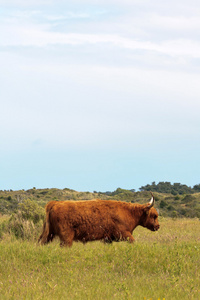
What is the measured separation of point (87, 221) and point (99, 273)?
2.84 meters

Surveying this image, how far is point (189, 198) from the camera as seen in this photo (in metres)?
48.3

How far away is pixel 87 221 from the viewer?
10.6 meters

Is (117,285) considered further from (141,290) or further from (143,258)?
(143,258)

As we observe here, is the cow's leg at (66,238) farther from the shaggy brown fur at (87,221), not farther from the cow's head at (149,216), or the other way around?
the cow's head at (149,216)

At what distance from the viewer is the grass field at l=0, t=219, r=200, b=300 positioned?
21.3 ft

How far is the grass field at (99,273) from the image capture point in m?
6.48

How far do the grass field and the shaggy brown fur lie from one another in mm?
797

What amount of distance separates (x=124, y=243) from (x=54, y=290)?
4.36m

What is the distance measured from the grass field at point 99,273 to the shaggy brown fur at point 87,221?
0.80 meters

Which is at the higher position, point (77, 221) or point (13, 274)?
point (77, 221)

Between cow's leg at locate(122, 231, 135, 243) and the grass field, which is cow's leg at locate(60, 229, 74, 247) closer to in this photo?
the grass field

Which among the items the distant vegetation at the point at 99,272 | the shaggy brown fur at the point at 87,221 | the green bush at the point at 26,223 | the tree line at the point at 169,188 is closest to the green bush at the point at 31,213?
the green bush at the point at 26,223

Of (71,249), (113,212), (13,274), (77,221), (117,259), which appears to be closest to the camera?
(13,274)

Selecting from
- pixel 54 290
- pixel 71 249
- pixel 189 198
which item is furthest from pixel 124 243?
pixel 189 198
